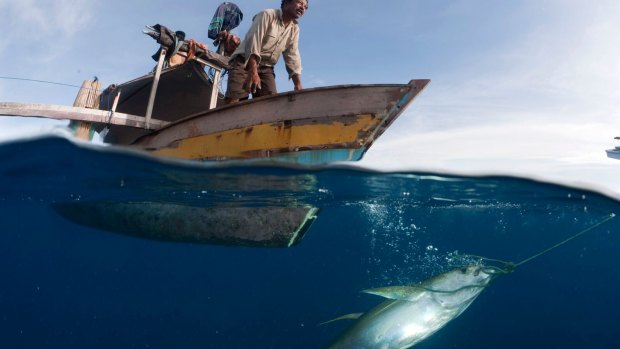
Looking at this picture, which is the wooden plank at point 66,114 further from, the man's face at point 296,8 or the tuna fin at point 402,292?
the tuna fin at point 402,292

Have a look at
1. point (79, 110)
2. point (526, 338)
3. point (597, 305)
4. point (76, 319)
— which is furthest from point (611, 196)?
point (76, 319)

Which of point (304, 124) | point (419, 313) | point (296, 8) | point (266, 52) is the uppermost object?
point (296, 8)

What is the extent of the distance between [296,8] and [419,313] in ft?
16.7

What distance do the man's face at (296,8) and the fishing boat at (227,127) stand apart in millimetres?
1541

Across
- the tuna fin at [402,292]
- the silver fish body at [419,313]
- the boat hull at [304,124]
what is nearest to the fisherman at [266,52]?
the boat hull at [304,124]

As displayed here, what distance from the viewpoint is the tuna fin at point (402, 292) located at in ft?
15.2

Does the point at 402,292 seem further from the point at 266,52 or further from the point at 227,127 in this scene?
the point at 266,52

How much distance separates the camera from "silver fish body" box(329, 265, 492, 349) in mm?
4891

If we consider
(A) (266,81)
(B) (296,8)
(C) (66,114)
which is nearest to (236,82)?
(A) (266,81)

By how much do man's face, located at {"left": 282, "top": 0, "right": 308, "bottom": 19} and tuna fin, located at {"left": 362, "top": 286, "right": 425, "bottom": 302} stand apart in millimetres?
4658

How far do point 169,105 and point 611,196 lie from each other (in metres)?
12.9

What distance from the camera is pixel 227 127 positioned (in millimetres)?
6453

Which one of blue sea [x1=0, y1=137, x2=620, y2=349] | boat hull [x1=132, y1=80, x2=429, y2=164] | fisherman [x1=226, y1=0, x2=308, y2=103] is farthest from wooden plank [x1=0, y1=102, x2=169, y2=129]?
fisherman [x1=226, y1=0, x2=308, y2=103]

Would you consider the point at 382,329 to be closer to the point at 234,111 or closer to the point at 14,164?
the point at 234,111
